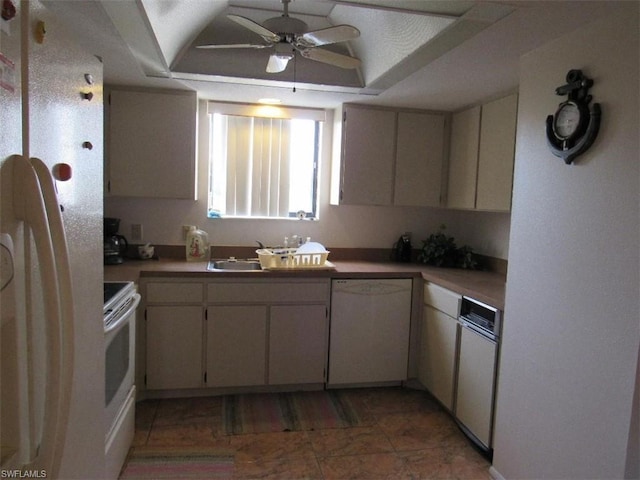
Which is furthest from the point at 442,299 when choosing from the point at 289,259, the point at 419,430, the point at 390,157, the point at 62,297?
the point at 62,297

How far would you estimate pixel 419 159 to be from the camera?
325 centimetres

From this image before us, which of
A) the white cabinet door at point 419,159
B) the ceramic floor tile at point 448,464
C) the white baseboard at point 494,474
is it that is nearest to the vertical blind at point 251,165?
the white cabinet door at point 419,159

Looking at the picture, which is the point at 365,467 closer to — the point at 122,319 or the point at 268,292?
the point at 268,292

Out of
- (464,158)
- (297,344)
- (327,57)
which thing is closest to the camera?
(327,57)

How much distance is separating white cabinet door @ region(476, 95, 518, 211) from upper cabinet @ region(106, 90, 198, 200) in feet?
6.49

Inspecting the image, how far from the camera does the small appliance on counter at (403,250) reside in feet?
11.3

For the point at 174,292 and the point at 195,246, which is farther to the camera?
the point at 195,246

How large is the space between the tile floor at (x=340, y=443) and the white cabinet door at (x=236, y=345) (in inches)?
8.4

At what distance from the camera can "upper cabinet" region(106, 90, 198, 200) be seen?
9.31 feet

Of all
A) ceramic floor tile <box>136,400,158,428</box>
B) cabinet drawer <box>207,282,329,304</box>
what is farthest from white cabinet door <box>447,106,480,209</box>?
ceramic floor tile <box>136,400,158,428</box>

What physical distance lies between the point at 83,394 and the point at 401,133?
273 cm

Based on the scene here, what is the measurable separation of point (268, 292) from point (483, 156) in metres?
1.69

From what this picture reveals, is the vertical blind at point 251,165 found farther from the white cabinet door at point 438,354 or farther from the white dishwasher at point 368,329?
the white cabinet door at point 438,354

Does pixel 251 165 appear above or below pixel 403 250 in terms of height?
above
